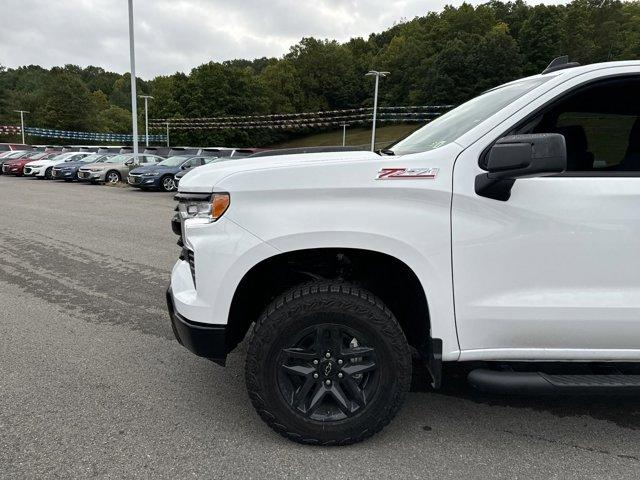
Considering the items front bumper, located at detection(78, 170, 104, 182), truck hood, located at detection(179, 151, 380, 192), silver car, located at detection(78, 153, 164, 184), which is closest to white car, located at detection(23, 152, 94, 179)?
silver car, located at detection(78, 153, 164, 184)

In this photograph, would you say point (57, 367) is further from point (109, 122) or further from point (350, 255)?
point (109, 122)

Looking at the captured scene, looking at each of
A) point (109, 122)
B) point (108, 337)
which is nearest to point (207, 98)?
point (109, 122)

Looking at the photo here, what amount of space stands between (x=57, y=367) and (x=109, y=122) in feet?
326

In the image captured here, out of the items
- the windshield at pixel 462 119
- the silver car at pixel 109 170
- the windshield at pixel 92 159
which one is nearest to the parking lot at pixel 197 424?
the windshield at pixel 462 119

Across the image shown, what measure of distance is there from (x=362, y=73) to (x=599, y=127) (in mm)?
102642

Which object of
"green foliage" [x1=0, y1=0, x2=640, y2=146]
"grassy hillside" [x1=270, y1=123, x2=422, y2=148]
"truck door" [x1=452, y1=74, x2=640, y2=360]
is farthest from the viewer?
"grassy hillside" [x1=270, y1=123, x2=422, y2=148]

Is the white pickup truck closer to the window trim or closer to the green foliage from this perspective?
the window trim

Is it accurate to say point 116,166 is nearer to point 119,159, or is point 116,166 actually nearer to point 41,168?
point 119,159

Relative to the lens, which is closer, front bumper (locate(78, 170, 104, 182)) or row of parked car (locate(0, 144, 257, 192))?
row of parked car (locate(0, 144, 257, 192))

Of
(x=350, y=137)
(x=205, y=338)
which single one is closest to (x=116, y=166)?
(x=205, y=338)

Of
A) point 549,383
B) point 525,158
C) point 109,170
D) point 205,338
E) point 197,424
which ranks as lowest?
point 197,424

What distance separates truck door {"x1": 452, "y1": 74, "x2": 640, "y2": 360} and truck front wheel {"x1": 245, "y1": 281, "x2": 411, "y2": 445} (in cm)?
41

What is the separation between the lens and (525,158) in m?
2.17

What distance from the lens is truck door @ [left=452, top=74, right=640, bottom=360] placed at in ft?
7.61
